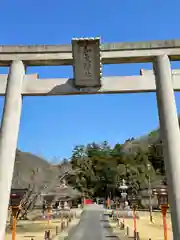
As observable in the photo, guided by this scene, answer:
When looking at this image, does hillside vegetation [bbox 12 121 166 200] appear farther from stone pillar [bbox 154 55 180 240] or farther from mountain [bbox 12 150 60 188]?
stone pillar [bbox 154 55 180 240]

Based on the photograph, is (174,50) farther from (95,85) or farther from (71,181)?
(71,181)

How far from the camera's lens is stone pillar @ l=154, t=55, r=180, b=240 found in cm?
780

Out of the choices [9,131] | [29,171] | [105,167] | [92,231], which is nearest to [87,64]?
[9,131]

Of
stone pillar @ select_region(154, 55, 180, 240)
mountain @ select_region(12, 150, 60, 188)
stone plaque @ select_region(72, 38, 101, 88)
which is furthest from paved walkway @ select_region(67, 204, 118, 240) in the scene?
stone plaque @ select_region(72, 38, 101, 88)

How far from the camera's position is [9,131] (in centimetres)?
845

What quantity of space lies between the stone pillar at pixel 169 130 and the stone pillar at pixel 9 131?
416 centimetres

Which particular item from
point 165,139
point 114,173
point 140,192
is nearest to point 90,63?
point 165,139

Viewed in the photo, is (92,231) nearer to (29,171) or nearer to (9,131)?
(29,171)

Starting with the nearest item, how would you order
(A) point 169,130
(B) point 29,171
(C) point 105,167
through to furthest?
(A) point 169,130 < (B) point 29,171 < (C) point 105,167

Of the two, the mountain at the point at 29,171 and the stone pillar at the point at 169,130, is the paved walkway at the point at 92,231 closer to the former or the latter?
the mountain at the point at 29,171

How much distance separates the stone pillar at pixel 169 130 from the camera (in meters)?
7.80

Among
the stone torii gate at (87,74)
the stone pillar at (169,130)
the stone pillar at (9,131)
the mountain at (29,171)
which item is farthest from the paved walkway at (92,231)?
the stone torii gate at (87,74)

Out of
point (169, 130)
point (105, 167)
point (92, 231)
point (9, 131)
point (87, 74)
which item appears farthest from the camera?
point (105, 167)

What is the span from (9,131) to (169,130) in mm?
4468
